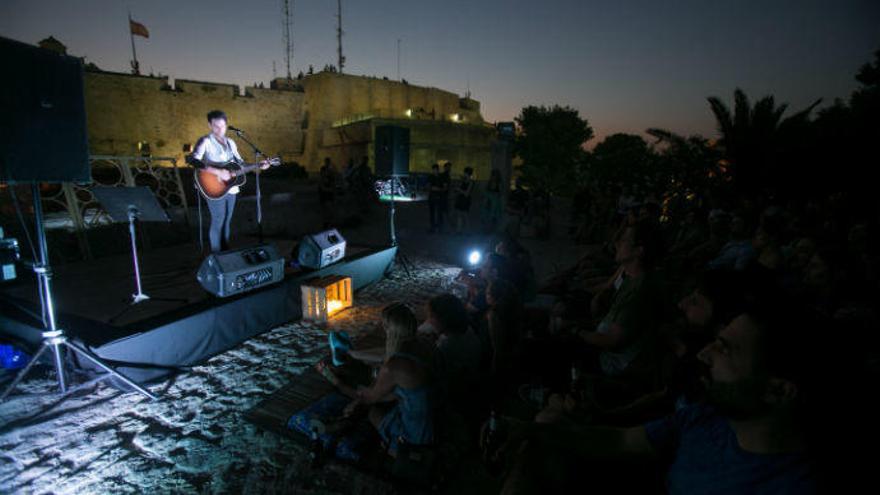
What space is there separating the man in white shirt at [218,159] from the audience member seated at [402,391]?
367 centimetres

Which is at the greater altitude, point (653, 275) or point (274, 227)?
point (653, 275)

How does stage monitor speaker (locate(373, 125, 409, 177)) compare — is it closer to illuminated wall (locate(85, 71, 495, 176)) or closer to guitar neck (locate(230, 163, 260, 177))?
guitar neck (locate(230, 163, 260, 177))

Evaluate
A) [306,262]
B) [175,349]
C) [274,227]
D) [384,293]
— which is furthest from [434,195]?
[175,349]

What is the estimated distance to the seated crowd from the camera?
1.08m

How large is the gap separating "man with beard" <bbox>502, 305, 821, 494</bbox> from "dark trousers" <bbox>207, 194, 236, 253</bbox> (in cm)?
504

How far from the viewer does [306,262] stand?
Result: 5477mm

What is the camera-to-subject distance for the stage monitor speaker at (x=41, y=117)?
2750 millimetres

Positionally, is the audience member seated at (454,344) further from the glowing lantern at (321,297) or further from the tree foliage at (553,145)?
the tree foliage at (553,145)

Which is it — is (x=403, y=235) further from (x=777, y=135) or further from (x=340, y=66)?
(x=340, y=66)

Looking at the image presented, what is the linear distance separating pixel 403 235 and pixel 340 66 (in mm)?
30432

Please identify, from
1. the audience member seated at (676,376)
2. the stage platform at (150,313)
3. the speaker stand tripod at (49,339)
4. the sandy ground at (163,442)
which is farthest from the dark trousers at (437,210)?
Result: the audience member seated at (676,376)

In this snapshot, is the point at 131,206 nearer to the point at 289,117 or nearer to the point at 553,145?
the point at 289,117

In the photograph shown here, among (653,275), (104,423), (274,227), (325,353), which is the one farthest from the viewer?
(274,227)

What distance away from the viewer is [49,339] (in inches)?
122
